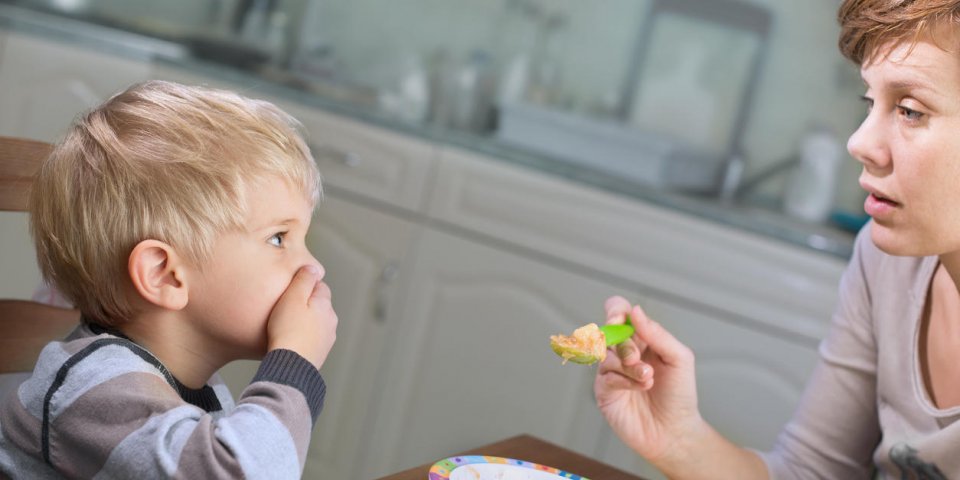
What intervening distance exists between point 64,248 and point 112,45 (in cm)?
185

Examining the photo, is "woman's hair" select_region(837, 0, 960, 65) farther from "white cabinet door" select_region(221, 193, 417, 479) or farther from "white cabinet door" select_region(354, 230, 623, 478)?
"white cabinet door" select_region(221, 193, 417, 479)

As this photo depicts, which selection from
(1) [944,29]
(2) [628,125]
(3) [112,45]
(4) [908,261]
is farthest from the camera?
(2) [628,125]

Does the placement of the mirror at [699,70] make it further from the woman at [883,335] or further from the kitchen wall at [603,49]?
the woman at [883,335]

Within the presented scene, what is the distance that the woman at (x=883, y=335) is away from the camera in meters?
1.09

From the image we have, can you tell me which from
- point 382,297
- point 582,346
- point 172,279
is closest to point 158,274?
point 172,279

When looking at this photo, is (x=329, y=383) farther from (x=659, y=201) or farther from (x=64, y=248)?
(x=64, y=248)

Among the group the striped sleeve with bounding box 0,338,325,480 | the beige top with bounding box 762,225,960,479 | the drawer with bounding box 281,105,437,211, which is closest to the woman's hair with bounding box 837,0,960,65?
the beige top with bounding box 762,225,960,479

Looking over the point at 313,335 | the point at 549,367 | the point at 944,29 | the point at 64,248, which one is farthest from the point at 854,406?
the point at 549,367

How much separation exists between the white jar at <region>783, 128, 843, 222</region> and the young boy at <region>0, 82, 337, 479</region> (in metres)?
1.86

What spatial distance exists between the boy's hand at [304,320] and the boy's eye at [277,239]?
0.09ft

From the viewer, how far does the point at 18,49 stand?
2721 millimetres

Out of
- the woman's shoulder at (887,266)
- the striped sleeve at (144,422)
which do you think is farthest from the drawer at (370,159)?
the striped sleeve at (144,422)

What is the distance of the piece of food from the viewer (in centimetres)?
101

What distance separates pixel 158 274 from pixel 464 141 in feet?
4.93
